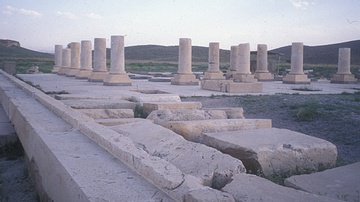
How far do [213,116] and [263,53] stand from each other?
1990cm

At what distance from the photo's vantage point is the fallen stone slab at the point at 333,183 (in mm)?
3879

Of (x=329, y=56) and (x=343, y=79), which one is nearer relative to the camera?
(x=343, y=79)

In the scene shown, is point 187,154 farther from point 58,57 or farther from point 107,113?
point 58,57

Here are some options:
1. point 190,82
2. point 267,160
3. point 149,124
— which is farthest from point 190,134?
point 190,82

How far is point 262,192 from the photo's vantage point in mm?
3477

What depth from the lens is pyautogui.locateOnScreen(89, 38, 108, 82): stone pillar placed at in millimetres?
21953

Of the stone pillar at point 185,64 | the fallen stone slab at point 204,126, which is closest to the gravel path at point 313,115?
the fallen stone slab at point 204,126

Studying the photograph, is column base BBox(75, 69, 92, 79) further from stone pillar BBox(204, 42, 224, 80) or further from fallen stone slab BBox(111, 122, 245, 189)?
fallen stone slab BBox(111, 122, 245, 189)

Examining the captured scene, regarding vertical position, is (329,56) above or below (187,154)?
above

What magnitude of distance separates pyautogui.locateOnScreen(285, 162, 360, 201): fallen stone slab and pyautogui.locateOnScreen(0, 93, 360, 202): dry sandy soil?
123cm

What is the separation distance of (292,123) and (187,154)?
20.9 feet

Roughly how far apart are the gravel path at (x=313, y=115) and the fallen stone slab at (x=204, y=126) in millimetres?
1871

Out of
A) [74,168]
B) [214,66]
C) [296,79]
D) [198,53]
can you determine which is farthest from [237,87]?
[198,53]


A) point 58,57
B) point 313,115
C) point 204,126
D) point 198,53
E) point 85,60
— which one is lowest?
point 313,115
